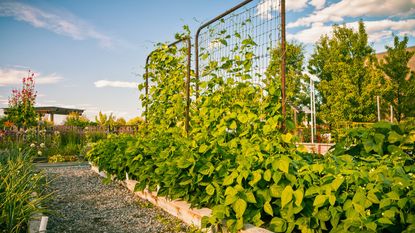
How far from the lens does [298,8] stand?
419cm

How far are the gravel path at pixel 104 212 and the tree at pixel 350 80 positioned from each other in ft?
55.0

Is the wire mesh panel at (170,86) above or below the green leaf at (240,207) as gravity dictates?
above

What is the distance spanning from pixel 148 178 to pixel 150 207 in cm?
43

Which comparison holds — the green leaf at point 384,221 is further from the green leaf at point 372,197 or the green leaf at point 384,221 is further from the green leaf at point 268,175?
the green leaf at point 268,175

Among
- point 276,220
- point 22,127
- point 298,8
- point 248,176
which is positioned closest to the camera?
point 276,220

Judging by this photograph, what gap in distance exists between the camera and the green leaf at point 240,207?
96.8 inches

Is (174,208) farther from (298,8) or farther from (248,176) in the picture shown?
(298,8)

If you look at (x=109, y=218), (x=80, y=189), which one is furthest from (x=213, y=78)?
(x=80, y=189)

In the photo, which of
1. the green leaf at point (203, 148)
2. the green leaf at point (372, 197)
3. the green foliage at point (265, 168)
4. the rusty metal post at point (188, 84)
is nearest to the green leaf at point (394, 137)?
the green foliage at point (265, 168)

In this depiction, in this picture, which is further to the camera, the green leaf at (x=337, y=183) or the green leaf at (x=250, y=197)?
the green leaf at (x=250, y=197)

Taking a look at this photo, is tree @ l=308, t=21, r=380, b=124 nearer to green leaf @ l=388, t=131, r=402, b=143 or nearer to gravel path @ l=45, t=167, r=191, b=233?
gravel path @ l=45, t=167, r=191, b=233

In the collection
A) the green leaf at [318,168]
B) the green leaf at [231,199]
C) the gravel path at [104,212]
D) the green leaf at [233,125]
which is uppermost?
the green leaf at [233,125]

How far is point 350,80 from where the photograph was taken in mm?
19375

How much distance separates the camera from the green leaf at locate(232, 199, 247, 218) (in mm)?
2459
